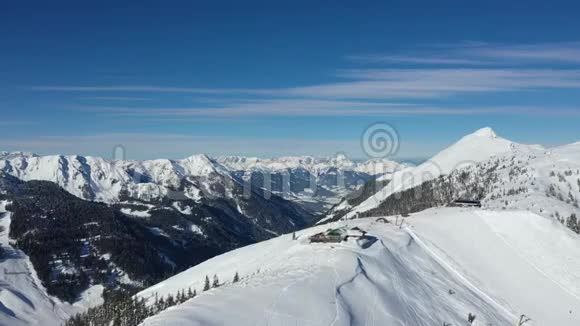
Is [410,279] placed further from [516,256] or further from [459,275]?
[516,256]

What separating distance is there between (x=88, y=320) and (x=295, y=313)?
3731 inches

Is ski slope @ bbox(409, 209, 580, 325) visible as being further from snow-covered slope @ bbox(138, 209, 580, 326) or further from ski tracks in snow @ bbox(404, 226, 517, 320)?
ski tracks in snow @ bbox(404, 226, 517, 320)

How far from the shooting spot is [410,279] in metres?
53.1

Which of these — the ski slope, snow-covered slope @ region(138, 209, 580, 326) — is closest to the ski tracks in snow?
snow-covered slope @ region(138, 209, 580, 326)

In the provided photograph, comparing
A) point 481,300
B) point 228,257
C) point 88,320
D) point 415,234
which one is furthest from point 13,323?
point 481,300

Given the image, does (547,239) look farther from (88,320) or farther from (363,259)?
(88,320)

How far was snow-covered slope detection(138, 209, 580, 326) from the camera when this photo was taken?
3381cm

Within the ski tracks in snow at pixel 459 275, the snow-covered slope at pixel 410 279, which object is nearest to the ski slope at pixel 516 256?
the snow-covered slope at pixel 410 279

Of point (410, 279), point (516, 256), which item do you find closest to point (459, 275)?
point (410, 279)

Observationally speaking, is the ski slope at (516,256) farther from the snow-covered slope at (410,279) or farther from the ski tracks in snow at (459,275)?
the ski tracks in snow at (459,275)

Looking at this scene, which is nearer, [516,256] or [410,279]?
[410,279]

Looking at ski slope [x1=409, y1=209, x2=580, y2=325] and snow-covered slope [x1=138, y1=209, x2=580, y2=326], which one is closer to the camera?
snow-covered slope [x1=138, y1=209, x2=580, y2=326]

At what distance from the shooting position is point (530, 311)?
56438mm

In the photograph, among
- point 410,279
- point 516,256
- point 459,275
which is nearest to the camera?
point 410,279
